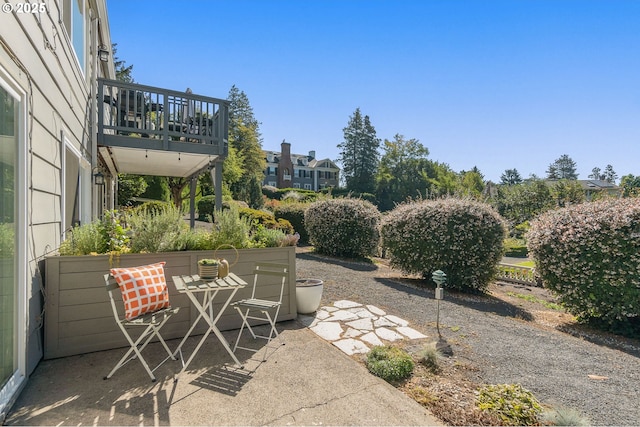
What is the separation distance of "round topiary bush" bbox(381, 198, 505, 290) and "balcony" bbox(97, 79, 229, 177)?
4.69 meters

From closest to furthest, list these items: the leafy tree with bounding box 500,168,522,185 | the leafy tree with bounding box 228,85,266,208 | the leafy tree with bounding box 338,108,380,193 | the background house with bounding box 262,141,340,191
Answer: the leafy tree with bounding box 228,85,266,208
the leafy tree with bounding box 338,108,380,193
the background house with bounding box 262,141,340,191
the leafy tree with bounding box 500,168,522,185

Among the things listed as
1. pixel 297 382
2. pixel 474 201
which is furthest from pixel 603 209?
pixel 297 382

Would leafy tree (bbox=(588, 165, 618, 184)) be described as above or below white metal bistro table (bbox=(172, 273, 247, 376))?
above

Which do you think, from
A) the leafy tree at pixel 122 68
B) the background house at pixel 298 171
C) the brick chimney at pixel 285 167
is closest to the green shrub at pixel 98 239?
the leafy tree at pixel 122 68

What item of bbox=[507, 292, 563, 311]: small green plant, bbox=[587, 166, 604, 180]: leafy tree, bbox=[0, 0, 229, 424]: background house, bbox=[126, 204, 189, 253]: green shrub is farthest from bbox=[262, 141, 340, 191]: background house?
bbox=[587, 166, 604, 180]: leafy tree

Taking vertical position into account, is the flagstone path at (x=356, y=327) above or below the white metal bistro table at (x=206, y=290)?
below

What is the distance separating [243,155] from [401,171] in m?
19.3

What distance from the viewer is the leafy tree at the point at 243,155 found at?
24061 mm

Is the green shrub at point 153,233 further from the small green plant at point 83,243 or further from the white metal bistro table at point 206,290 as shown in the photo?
the white metal bistro table at point 206,290

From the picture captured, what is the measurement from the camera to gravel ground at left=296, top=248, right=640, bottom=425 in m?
2.76

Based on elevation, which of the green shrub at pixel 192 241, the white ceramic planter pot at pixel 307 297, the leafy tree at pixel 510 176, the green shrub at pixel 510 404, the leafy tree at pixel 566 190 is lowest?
the green shrub at pixel 510 404

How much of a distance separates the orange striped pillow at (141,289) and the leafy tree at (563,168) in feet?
300

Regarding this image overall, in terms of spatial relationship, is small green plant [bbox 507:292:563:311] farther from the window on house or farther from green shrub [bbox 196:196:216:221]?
green shrub [bbox 196:196:216:221]

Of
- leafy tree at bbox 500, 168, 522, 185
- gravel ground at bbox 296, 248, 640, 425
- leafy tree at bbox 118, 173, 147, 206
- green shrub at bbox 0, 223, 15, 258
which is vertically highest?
leafy tree at bbox 500, 168, 522, 185
